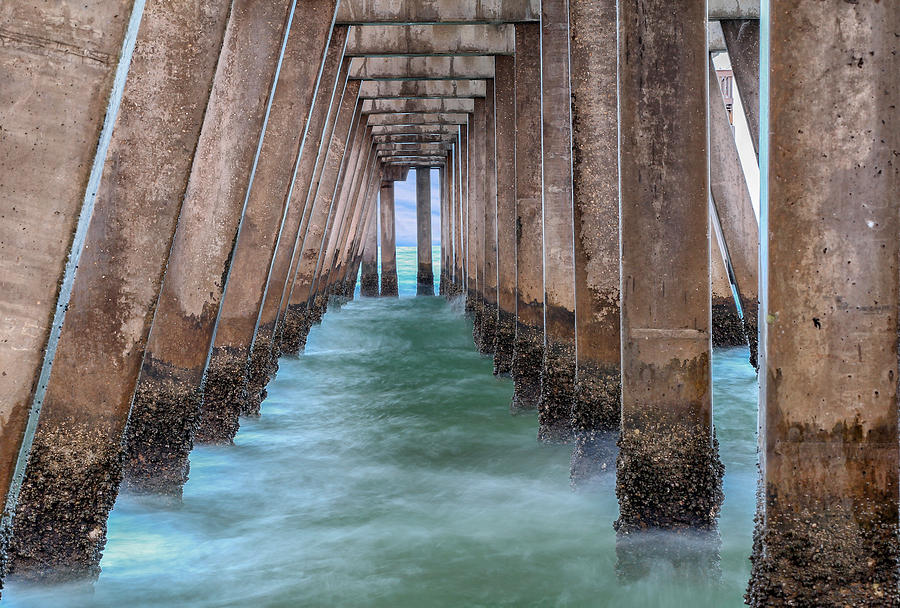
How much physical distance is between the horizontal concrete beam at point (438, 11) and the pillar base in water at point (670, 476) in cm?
753

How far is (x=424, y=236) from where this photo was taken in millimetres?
34375

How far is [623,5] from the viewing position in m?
4.73

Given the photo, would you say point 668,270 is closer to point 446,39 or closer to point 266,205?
point 266,205

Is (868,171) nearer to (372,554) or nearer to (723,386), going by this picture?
(372,554)

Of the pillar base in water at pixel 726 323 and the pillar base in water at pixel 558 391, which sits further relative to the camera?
the pillar base in water at pixel 726 323

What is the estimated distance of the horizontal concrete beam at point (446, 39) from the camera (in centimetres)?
1282

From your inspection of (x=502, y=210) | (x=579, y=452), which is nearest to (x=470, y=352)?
(x=502, y=210)

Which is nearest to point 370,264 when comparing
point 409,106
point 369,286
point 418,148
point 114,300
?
point 369,286

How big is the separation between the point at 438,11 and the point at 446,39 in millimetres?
1498

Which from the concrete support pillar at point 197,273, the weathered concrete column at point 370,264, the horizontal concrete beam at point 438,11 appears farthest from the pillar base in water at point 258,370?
the weathered concrete column at point 370,264

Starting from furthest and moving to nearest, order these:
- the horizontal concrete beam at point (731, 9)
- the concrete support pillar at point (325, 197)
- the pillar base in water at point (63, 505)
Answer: the concrete support pillar at point (325, 197), the horizontal concrete beam at point (731, 9), the pillar base in water at point (63, 505)

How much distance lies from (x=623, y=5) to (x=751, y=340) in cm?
826

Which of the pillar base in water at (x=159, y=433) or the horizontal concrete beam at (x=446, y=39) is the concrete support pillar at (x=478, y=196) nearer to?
the horizontal concrete beam at (x=446, y=39)

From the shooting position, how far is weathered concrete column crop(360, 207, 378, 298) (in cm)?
3456
